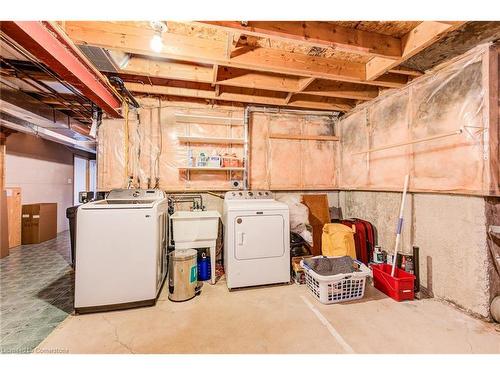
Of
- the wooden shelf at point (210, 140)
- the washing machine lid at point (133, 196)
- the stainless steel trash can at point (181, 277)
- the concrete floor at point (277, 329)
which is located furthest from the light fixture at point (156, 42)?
the concrete floor at point (277, 329)

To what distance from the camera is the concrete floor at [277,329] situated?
1.68m

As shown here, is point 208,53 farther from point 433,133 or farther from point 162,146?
point 433,133

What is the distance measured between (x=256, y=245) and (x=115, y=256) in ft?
4.96

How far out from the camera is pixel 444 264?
230 cm

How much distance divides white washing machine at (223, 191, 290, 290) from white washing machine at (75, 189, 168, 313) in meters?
0.86

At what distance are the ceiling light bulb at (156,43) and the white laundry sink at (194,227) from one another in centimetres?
179

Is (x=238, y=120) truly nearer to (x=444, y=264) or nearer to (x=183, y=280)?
(x=183, y=280)

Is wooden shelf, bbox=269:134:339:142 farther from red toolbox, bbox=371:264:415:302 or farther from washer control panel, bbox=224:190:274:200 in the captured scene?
red toolbox, bbox=371:264:415:302

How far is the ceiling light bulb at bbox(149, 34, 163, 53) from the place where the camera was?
6.52 ft

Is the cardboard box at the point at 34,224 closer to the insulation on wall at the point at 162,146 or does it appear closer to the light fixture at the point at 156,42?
the insulation on wall at the point at 162,146

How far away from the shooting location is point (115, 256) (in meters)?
2.18

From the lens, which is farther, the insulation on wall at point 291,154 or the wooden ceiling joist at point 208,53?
the insulation on wall at point 291,154

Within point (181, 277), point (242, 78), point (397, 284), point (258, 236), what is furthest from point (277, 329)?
point (242, 78)
